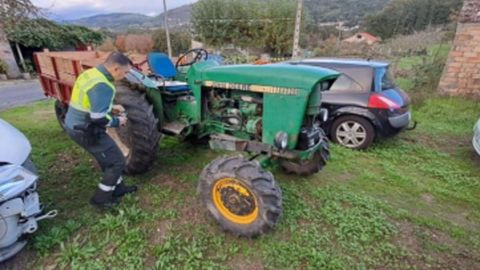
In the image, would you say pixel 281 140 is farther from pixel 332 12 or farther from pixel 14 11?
pixel 332 12

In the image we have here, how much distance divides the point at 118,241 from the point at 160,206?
2.01 ft

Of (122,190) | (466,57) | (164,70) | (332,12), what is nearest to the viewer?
(122,190)

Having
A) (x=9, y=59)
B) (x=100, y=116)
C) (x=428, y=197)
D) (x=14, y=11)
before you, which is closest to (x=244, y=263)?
(x=100, y=116)

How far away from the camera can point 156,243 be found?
102 inches

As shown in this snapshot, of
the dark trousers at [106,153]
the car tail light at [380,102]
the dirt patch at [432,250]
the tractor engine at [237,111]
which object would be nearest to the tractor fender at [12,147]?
the dark trousers at [106,153]

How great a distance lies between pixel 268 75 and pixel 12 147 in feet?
7.44

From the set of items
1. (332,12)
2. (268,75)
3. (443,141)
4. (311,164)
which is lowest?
(443,141)

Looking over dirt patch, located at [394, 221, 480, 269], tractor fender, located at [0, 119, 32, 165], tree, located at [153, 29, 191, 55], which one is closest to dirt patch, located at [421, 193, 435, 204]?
dirt patch, located at [394, 221, 480, 269]

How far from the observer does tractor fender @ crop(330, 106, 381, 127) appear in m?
4.62

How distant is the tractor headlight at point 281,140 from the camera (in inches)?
108

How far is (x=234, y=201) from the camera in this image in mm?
2625

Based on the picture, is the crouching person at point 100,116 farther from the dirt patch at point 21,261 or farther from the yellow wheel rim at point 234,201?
the yellow wheel rim at point 234,201

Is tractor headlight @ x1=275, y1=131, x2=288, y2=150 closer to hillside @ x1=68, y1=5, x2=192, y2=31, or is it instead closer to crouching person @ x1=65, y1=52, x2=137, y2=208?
crouching person @ x1=65, y1=52, x2=137, y2=208

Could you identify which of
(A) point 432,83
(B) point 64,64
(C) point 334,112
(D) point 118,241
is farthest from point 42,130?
(A) point 432,83
